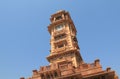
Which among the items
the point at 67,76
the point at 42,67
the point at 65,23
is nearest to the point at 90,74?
the point at 67,76

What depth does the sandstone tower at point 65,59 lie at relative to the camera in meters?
29.1

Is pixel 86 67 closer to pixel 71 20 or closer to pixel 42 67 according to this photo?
pixel 42 67

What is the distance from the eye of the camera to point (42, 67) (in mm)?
33406

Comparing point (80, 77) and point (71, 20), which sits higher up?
point (71, 20)

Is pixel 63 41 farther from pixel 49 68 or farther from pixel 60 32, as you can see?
pixel 49 68

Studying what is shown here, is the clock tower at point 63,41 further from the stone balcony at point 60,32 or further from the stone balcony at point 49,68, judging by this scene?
the stone balcony at point 49,68

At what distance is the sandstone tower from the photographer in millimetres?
29062

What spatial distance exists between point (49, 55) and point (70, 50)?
4.72 meters

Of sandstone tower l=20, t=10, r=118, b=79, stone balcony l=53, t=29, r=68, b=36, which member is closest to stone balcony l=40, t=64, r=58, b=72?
sandstone tower l=20, t=10, r=118, b=79

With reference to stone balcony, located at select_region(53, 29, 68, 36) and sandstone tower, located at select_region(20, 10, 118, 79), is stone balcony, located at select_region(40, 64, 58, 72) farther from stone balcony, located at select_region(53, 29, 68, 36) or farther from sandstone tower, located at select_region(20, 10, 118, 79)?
stone balcony, located at select_region(53, 29, 68, 36)

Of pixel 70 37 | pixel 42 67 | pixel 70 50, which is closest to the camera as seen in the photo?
pixel 42 67

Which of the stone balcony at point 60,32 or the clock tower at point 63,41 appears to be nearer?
the clock tower at point 63,41

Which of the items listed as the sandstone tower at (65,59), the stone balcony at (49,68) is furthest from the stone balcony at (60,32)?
the stone balcony at (49,68)

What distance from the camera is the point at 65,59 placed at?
39656 millimetres
